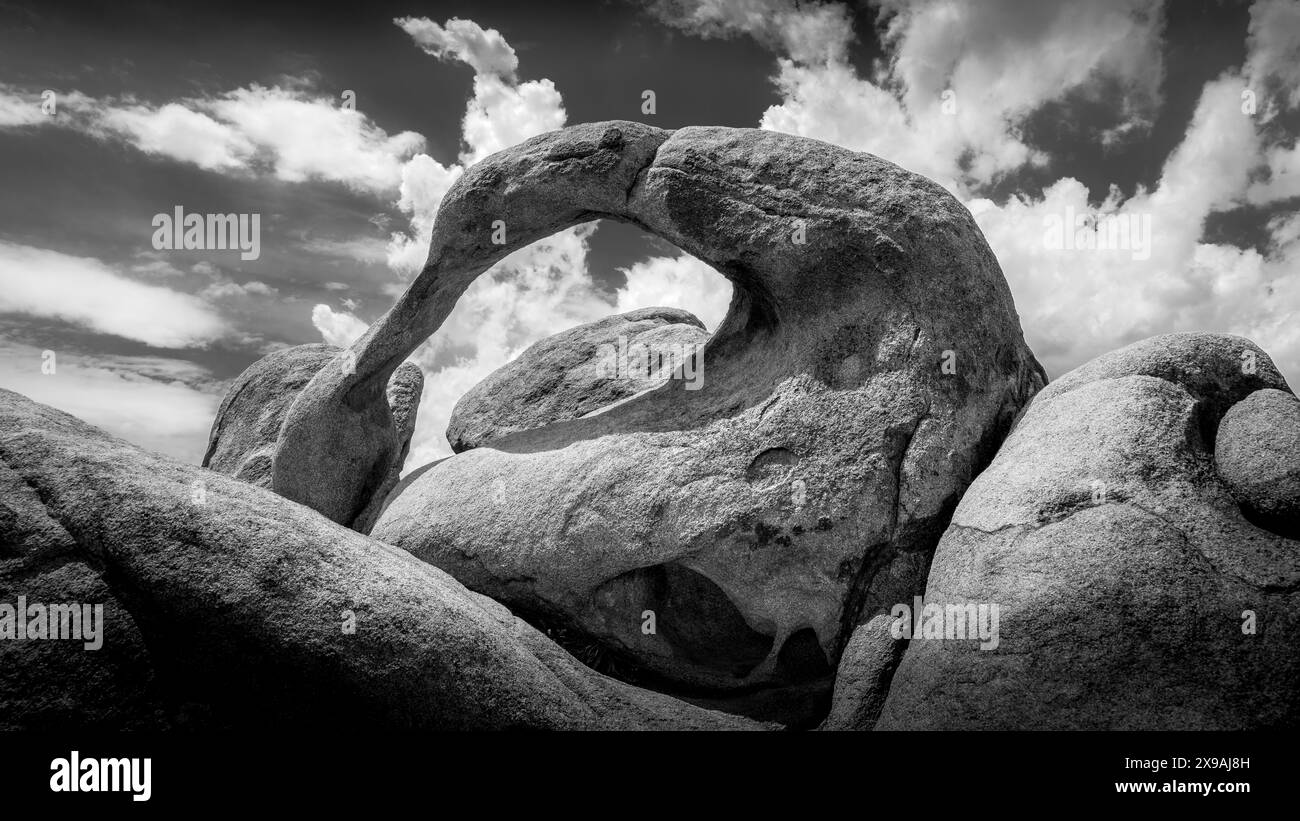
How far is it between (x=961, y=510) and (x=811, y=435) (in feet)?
4.10

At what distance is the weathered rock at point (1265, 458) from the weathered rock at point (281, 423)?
312 inches

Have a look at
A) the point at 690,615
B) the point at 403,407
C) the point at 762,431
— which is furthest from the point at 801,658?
the point at 403,407


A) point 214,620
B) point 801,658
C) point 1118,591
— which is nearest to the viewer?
point 214,620

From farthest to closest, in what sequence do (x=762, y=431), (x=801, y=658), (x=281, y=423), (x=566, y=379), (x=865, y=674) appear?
(x=281, y=423)
(x=566, y=379)
(x=762, y=431)
(x=801, y=658)
(x=865, y=674)

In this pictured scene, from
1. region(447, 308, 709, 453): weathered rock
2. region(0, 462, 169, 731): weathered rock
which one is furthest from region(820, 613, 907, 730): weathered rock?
region(0, 462, 169, 731): weathered rock

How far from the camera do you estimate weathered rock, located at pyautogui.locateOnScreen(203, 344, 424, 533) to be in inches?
399

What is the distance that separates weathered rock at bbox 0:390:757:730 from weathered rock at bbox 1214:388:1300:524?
424cm

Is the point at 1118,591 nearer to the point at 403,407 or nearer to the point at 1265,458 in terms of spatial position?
the point at 1265,458

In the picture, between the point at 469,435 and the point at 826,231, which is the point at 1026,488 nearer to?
the point at 826,231

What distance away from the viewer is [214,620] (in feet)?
14.8

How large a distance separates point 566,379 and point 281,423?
4305 millimetres

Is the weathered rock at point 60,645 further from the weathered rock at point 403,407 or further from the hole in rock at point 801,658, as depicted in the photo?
the weathered rock at point 403,407
